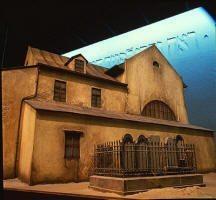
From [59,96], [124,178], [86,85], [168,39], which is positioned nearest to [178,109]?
[168,39]

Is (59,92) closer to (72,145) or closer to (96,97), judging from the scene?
(96,97)

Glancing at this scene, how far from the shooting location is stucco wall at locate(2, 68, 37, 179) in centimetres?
1464

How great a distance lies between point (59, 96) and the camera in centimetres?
1842

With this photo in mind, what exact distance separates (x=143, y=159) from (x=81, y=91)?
9712mm

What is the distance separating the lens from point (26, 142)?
13750 millimetres

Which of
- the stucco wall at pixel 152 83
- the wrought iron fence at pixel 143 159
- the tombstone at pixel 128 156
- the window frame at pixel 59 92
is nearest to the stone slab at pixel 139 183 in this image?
the wrought iron fence at pixel 143 159

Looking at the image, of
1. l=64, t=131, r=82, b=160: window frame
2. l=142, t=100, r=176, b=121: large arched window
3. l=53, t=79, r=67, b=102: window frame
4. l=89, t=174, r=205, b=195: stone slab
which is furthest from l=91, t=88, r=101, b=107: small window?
l=89, t=174, r=205, b=195: stone slab

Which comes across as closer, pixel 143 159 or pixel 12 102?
pixel 143 159

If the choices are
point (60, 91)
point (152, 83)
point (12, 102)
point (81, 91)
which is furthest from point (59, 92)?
point (152, 83)

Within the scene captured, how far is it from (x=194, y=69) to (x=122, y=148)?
20.9 m

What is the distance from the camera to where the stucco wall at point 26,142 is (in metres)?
12.6

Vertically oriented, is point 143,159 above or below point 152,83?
below

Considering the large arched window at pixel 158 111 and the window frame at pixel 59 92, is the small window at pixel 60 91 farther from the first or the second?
the large arched window at pixel 158 111

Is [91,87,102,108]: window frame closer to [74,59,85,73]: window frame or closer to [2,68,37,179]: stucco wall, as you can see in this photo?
[74,59,85,73]: window frame
